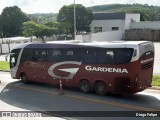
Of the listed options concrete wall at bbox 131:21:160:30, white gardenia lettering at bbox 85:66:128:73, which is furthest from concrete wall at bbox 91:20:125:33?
white gardenia lettering at bbox 85:66:128:73

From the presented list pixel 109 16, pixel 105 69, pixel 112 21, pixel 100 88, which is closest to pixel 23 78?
pixel 100 88

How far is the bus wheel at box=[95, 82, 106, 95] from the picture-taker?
17.7m

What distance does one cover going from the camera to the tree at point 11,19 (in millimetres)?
89938

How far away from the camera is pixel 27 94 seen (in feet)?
62.2

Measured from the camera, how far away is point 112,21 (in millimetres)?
72625

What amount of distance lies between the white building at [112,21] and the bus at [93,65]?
4934 cm

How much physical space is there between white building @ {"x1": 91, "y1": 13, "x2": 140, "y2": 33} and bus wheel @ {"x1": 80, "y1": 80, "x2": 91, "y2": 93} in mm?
51376

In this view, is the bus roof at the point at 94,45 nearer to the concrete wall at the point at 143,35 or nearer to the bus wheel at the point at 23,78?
the bus wheel at the point at 23,78

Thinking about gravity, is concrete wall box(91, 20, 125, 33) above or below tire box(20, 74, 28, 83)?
above

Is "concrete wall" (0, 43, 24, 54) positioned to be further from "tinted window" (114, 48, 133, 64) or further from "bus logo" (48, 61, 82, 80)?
"tinted window" (114, 48, 133, 64)

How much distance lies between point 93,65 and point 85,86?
1.56 meters

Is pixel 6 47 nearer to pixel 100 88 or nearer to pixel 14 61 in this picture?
pixel 14 61

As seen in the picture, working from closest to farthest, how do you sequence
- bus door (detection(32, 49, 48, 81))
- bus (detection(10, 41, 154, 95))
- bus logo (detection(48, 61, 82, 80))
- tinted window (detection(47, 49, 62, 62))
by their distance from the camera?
bus (detection(10, 41, 154, 95)), bus logo (detection(48, 61, 82, 80)), tinted window (detection(47, 49, 62, 62)), bus door (detection(32, 49, 48, 81))

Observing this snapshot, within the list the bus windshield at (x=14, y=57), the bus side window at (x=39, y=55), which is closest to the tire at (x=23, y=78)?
the bus windshield at (x=14, y=57)
